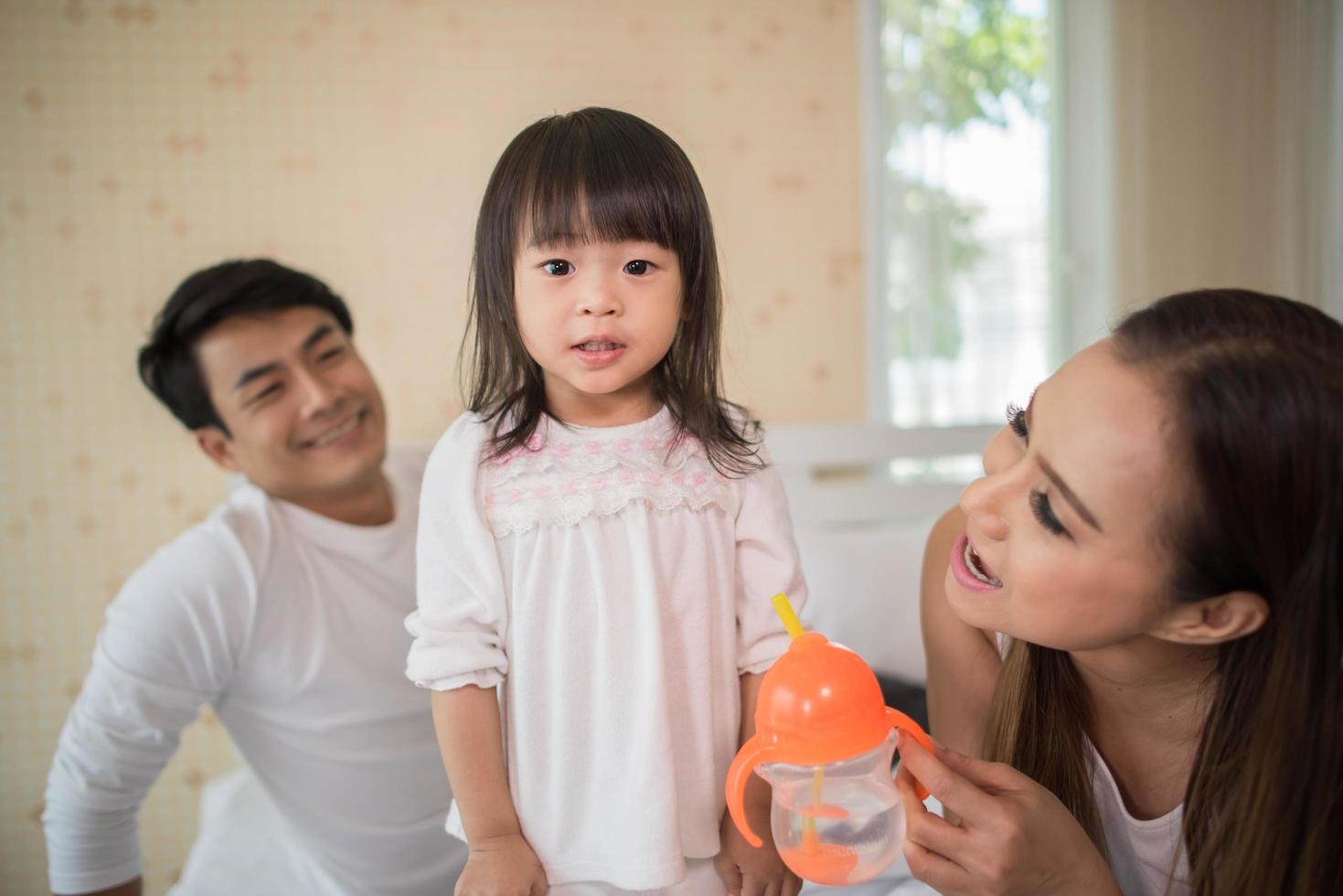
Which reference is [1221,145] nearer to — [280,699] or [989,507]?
[989,507]

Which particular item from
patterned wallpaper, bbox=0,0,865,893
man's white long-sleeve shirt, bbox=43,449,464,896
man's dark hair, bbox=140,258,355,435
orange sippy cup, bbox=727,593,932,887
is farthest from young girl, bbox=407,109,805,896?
patterned wallpaper, bbox=0,0,865,893

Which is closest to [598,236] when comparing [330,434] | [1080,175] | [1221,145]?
[330,434]

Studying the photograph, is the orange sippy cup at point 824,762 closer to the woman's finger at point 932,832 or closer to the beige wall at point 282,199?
the woman's finger at point 932,832

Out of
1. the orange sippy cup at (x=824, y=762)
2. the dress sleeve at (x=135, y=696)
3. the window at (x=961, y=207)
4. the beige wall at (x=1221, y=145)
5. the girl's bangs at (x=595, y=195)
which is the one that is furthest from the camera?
the beige wall at (x=1221, y=145)

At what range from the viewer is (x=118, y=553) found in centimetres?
210

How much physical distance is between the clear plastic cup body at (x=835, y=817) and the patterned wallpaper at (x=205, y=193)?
1.39 meters

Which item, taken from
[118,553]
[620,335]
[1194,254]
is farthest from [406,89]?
[1194,254]

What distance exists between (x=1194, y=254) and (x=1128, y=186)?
0.29m

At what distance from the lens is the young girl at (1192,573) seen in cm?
71

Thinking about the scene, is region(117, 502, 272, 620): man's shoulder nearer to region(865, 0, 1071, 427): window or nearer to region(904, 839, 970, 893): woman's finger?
region(904, 839, 970, 893): woman's finger

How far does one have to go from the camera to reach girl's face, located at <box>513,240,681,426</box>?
780mm

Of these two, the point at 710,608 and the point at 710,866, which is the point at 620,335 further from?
the point at 710,866

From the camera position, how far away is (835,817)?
27.8 inches

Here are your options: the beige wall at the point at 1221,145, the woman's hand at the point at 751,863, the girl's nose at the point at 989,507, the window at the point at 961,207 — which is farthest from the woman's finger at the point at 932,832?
the beige wall at the point at 1221,145
